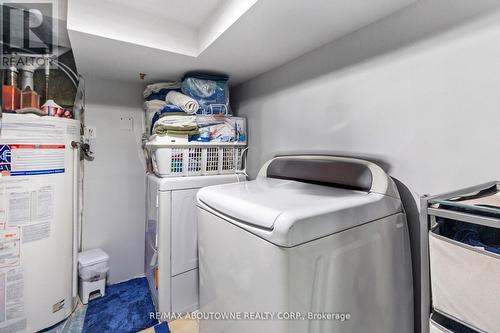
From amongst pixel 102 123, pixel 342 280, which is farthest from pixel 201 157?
pixel 342 280

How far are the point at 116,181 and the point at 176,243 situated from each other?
908mm

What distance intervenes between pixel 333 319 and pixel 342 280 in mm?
127

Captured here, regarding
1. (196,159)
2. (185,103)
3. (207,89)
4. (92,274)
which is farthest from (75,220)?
(207,89)

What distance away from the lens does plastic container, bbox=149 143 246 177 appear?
5.25ft

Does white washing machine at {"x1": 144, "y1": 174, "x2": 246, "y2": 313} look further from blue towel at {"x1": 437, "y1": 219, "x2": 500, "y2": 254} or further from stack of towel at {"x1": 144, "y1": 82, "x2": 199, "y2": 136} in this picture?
blue towel at {"x1": 437, "y1": 219, "x2": 500, "y2": 254}

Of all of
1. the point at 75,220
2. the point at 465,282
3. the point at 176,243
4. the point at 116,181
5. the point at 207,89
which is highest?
the point at 207,89

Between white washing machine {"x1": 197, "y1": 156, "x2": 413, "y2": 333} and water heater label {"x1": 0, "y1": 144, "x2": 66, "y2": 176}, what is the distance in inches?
44.6

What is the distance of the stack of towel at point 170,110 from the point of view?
1591mm

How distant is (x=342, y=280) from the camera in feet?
2.58

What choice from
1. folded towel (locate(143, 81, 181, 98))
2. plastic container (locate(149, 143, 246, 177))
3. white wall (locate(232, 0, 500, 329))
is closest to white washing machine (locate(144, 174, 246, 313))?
plastic container (locate(149, 143, 246, 177))

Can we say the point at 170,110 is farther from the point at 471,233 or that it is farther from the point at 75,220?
the point at 471,233

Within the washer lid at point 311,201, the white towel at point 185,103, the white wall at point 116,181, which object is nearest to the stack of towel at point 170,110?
the white towel at point 185,103

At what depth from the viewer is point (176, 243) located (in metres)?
1.60

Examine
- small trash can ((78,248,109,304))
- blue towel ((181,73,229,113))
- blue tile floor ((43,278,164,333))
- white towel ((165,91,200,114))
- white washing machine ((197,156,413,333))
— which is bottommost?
blue tile floor ((43,278,164,333))
